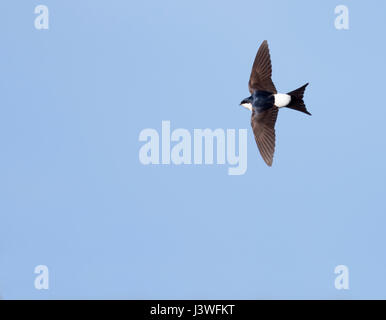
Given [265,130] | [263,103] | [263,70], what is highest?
[263,70]

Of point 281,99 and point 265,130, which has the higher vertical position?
point 281,99

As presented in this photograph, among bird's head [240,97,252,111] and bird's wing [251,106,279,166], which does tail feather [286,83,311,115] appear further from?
bird's head [240,97,252,111]

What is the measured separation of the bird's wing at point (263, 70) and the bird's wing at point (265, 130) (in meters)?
0.35

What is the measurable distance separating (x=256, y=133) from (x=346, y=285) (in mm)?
2655

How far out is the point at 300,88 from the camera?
361 inches

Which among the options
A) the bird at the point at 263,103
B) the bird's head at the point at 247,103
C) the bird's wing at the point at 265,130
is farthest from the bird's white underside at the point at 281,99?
the bird's head at the point at 247,103

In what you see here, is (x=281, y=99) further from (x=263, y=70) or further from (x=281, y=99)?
(x=263, y=70)

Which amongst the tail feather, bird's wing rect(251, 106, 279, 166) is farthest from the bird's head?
the tail feather

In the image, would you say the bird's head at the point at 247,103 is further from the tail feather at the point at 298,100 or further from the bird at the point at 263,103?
the tail feather at the point at 298,100

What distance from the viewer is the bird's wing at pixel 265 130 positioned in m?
9.54

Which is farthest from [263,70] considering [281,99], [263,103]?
[281,99]

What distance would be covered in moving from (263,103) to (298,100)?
2.12 feet

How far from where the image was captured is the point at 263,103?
962 cm
